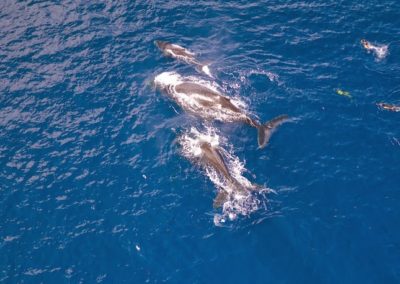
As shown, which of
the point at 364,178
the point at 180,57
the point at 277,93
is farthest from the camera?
the point at 180,57

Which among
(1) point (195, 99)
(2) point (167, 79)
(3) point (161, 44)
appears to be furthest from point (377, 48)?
Result: (3) point (161, 44)

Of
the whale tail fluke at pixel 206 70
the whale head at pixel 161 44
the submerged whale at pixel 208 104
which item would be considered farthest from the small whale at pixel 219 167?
the whale head at pixel 161 44

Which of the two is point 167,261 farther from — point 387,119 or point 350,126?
point 387,119

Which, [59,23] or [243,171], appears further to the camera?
[59,23]

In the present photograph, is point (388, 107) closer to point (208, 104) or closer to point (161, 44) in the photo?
point (208, 104)

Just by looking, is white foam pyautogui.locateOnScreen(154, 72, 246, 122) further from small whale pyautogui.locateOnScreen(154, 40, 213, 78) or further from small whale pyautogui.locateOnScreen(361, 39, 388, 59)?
small whale pyautogui.locateOnScreen(361, 39, 388, 59)

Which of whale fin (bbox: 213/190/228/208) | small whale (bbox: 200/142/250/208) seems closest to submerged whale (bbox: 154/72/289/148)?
small whale (bbox: 200/142/250/208)

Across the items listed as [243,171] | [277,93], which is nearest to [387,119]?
[277,93]
